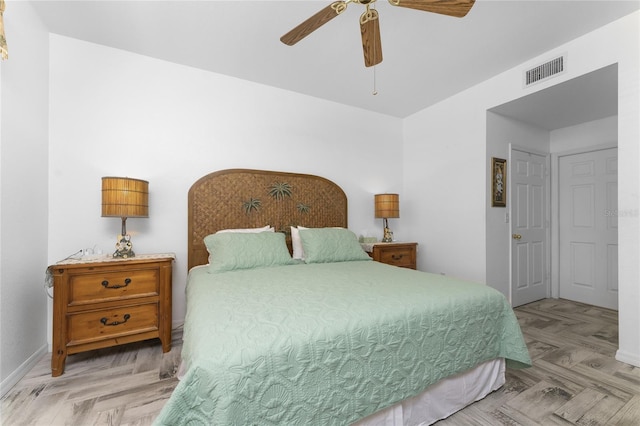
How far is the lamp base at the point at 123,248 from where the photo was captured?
87.8 inches

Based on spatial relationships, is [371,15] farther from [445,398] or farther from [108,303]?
[108,303]

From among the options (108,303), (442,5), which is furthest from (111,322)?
(442,5)

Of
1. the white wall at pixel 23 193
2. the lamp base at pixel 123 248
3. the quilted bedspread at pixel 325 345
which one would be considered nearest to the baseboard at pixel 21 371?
the white wall at pixel 23 193

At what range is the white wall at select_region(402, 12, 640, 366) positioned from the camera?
2121 millimetres

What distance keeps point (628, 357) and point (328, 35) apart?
136 inches

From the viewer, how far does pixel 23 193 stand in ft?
6.44

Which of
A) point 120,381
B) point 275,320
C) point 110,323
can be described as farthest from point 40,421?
point 275,320

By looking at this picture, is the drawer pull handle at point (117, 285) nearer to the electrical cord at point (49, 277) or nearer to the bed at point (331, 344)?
the electrical cord at point (49, 277)

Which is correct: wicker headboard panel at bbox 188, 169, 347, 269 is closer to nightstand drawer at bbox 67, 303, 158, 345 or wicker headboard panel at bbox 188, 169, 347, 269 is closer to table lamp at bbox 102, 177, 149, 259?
table lamp at bbox 102, 177, 149, 259

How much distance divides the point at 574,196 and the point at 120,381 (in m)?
5.31

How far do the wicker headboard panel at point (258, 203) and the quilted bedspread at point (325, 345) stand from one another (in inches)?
44.4

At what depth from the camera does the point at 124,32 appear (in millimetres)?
2320

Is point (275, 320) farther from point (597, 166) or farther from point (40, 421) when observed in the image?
point (597, 166)

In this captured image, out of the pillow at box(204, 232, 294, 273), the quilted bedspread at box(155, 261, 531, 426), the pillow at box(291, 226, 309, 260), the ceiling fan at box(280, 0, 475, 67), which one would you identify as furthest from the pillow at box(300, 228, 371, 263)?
the ceiling fan at box(280, 0, 475, 67)
